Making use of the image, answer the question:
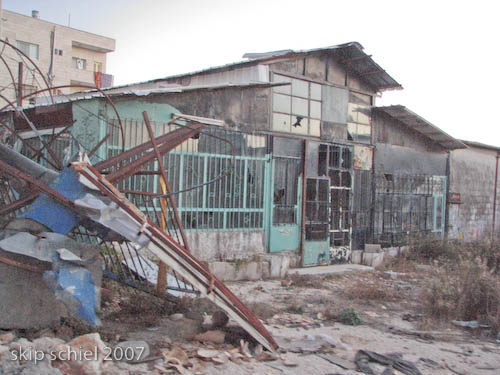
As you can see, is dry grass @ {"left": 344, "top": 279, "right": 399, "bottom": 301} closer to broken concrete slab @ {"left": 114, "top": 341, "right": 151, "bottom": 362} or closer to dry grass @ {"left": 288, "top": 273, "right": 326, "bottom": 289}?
dry grass @ {"left": 288, "top": 273, "right": 326, "bottom": 289}

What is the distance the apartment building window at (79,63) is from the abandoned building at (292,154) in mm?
22587

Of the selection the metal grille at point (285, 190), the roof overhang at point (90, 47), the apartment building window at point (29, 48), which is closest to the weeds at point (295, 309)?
the metal grille at point (285, 190)

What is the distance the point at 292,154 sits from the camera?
10.4 m

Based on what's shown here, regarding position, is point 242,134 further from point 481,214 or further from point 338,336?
point 481,214

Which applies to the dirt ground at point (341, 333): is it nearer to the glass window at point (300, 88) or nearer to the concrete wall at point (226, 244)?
the concrete wall at point (226, 244)

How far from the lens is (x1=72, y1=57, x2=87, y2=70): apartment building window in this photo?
32375 mm

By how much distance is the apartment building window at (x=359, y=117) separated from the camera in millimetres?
11836

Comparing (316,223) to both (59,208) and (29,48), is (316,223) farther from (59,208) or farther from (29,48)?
(29,48)

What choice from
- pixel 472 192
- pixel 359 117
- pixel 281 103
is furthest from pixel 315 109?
pixel 472 192

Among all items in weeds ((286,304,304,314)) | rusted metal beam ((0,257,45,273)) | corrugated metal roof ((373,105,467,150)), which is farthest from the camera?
corrugated metal roof ((373,105,467,150))

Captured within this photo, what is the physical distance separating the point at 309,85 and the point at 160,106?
4.12 metres

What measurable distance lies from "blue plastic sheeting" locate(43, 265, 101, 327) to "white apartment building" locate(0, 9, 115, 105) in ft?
76.5

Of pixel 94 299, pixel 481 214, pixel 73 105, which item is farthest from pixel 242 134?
pixel 481 214

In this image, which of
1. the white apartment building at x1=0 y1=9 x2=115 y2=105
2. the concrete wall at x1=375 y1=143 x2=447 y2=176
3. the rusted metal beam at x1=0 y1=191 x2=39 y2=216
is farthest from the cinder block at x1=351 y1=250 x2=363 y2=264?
the white apartment building at x1=0 y1=9 x2=115 y2=105
